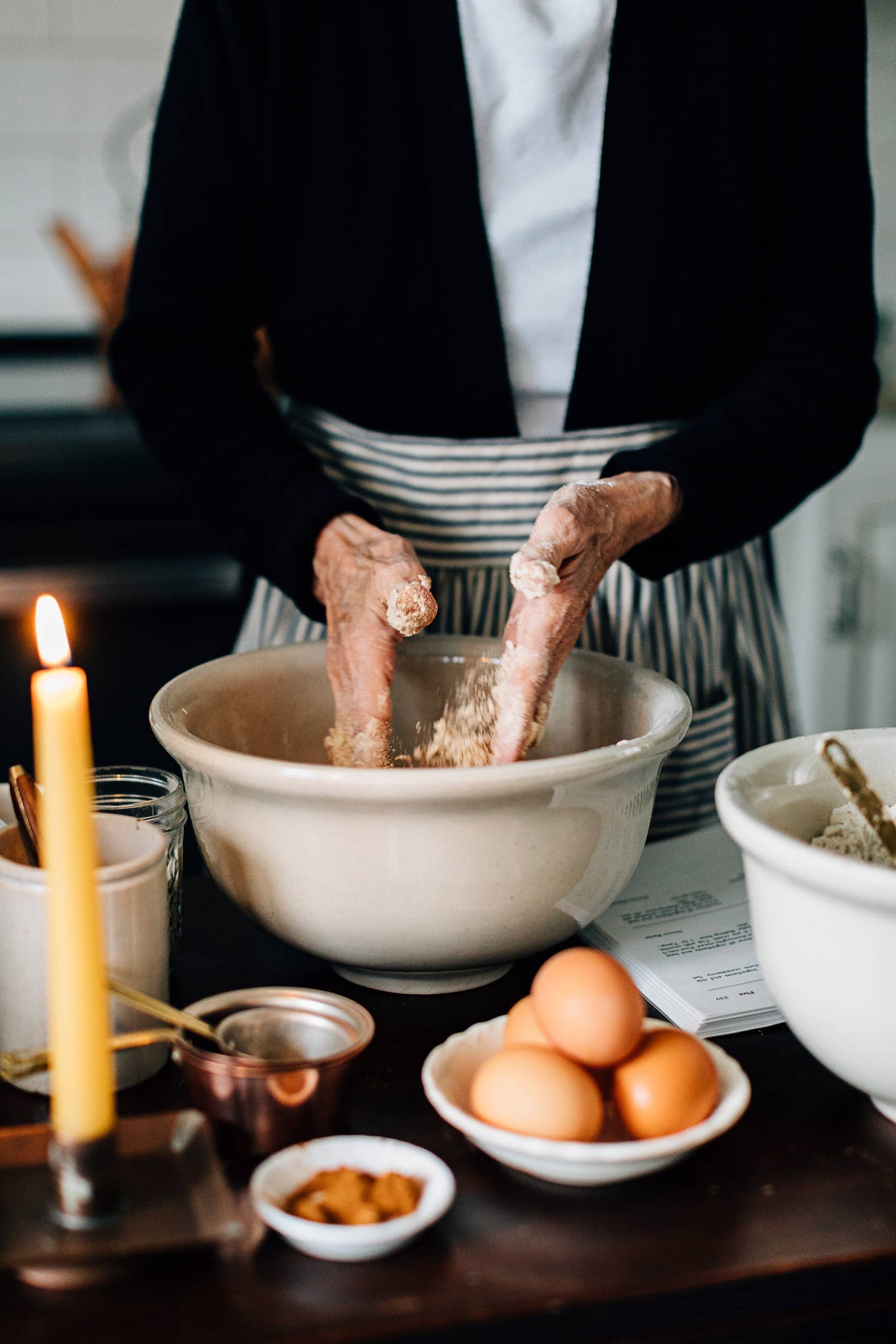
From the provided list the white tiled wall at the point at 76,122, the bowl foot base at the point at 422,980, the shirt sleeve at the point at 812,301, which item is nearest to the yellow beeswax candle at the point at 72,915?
the bowl foot base at the point at 422,980

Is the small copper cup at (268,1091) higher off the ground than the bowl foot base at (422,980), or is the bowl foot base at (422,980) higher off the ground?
the small copper cup at (268,1091)

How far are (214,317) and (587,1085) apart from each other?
2.58 ft

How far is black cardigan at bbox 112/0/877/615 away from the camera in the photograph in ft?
3.19

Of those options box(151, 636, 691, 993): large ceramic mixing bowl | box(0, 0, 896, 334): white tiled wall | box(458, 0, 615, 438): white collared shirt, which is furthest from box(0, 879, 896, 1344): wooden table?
box(0, 0, 896, 334): white tiled wall

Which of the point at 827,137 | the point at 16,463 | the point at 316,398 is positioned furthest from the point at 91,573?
the point at 827,137

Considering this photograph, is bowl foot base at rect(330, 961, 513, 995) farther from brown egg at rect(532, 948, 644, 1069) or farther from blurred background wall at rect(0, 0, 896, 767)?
blurred background wall at rect(0, 0, 896, 767)

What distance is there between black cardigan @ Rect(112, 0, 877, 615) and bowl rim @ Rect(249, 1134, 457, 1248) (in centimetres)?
53

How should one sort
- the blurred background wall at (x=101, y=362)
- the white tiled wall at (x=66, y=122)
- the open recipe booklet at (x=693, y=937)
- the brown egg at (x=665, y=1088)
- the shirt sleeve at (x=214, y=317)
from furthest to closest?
the white tiled wall at (x=66, y=122), the blurred background wall at (x=101, y=362), the shirt sleeve at (x=214, y=317), the open recipe booklet at (x=693, y=937), the brown egg at (x=665, y=1088)

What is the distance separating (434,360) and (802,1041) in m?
0.65

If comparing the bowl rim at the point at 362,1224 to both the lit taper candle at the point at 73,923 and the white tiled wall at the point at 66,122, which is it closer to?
the lit taper candle at the point at 73,923

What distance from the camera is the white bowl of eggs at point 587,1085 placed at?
49 cm

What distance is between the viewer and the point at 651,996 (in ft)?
2.23

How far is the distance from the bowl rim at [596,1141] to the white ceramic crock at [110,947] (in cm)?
16

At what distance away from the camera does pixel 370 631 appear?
78 centimetres
